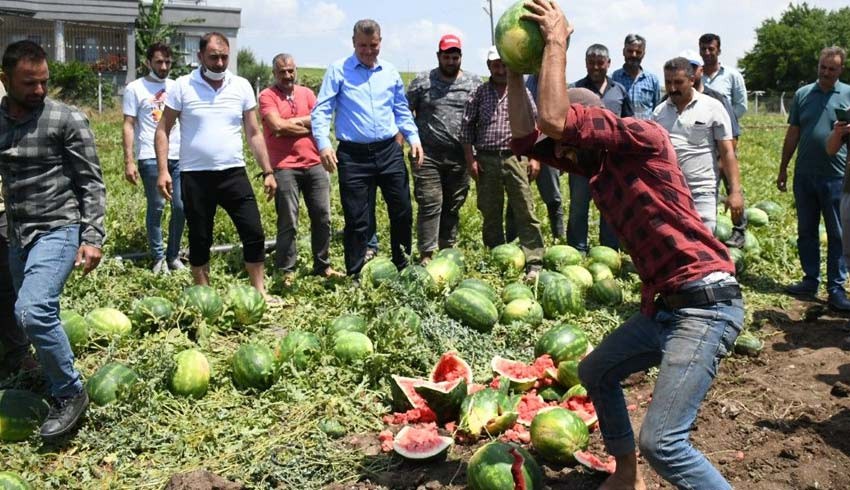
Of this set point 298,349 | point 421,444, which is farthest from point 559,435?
point 298,349

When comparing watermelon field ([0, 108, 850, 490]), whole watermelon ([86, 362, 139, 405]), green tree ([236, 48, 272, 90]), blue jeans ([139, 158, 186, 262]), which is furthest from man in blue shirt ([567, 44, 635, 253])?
green tree ([236, 48, 272, 90])

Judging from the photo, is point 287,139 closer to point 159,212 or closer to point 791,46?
point 159,212

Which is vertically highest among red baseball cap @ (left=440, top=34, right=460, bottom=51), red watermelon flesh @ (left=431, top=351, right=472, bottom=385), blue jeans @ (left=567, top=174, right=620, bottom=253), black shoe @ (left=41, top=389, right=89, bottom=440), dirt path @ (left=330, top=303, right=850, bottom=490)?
red baseball cap @ (left=440, top=34, right=460, bottom=51)

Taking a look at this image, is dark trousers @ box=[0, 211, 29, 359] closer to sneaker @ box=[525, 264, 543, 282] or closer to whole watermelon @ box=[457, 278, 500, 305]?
whole watermelon @ box=[457, 278, 500, 305]

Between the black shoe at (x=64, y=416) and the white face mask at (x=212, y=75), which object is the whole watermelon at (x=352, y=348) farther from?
the white face mask at (x=212, y=75)

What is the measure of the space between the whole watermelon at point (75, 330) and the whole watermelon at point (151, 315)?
0.39 metres

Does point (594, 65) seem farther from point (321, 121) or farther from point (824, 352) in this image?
point (824, 352)

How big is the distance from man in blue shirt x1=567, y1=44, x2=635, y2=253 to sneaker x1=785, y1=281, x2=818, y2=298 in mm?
1716

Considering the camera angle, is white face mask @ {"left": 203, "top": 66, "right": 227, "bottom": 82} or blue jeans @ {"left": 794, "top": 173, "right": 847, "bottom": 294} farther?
blue jeans @ {"left": 794, "top": 173, "right": 847, "bottom": 294}

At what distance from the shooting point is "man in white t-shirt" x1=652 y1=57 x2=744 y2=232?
6445 millimetres

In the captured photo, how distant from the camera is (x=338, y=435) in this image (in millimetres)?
4480

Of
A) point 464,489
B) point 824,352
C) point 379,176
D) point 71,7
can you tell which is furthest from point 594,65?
point 71,7

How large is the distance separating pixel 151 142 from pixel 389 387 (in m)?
4.15

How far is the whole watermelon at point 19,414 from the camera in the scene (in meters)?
4.44
